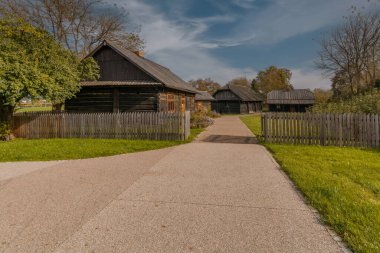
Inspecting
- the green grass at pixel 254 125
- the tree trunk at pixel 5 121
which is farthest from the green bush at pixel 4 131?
the green grass at pixel 254 125

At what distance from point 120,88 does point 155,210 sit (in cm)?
1506

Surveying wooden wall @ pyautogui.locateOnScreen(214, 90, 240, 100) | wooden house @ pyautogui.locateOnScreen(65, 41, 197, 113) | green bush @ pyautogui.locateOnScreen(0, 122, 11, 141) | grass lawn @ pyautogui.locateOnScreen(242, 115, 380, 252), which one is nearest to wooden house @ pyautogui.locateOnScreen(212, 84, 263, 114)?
wooden wall @ pyautogui.locateOnScreen(214, 90, 240, 100)

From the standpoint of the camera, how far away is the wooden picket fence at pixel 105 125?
12.6 metres

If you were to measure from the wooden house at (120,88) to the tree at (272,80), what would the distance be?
65091 mm

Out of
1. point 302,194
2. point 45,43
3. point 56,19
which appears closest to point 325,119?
point 302,194

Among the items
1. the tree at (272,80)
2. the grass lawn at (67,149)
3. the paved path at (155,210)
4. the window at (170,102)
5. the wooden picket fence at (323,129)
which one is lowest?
the paved path at (155,210)

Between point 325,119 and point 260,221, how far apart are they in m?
8.25

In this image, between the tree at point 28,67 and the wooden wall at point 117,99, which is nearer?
the tree at point 28,67

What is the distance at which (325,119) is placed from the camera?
1052 cm

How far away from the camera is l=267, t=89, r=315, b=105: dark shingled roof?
4762 centimetres

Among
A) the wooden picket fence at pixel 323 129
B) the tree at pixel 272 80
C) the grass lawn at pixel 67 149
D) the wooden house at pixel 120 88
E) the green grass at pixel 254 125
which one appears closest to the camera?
the grass lawn at pixel 67 149

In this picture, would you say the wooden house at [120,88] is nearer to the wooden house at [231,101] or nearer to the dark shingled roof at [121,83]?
the dark shingled roof at [121,83]

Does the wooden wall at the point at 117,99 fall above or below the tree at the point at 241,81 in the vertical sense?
below

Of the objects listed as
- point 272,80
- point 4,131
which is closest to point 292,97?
point 272,80
